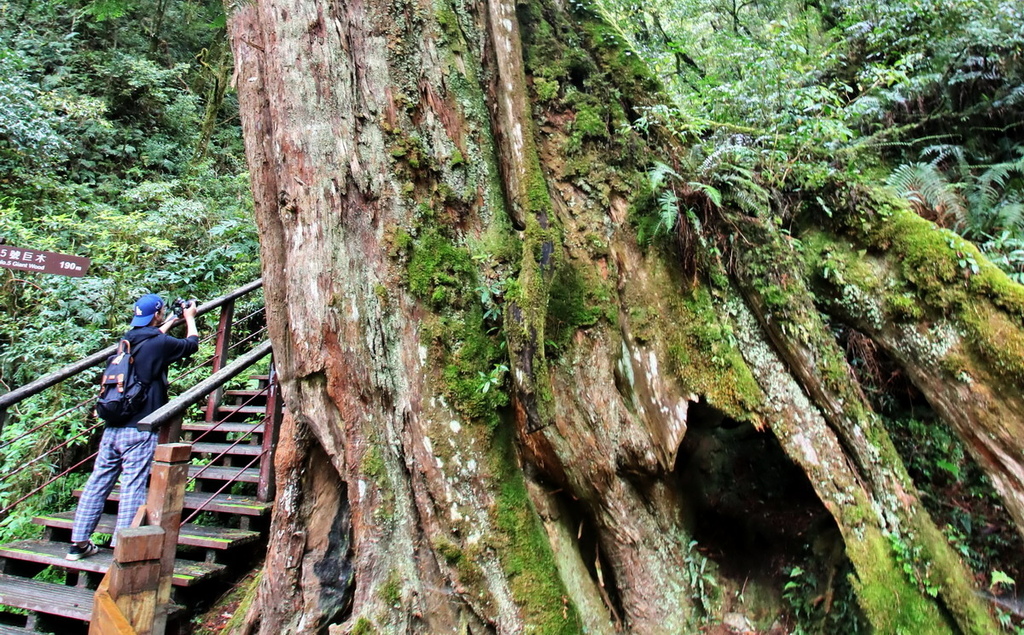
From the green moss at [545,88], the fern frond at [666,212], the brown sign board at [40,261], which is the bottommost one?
the fern frond at [666,212]

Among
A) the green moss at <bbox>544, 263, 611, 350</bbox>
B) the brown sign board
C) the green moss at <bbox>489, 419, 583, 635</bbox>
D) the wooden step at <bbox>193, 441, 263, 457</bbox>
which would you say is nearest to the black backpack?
the wooden step at <bbox>193, 441, 263, 457</bbox>

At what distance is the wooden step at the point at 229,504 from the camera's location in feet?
15.9

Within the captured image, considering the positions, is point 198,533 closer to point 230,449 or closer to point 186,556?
point 186,556

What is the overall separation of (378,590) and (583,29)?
12.7 ft

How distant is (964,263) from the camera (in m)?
3.04

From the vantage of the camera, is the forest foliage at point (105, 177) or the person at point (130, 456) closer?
the person at point (130, 456)

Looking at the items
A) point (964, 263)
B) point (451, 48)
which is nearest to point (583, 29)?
point (451, 48)

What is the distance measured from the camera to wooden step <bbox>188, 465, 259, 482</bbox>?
5.18 m

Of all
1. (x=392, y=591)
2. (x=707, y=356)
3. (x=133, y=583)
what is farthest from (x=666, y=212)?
(x=133, y=583)

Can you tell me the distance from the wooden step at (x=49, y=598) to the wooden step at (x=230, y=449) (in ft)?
4.78

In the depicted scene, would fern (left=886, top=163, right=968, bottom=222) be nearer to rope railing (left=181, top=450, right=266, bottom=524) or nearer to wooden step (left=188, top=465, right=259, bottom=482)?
rope railing (left=181, top=450, right=266, bottom=524)

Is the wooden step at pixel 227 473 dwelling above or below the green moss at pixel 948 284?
below

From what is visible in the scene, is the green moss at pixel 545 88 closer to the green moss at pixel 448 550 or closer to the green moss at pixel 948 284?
the green moss at pixel 948 284

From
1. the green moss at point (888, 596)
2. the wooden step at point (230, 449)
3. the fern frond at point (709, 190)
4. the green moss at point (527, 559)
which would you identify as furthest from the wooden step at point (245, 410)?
the green moss at point (888, 596)
